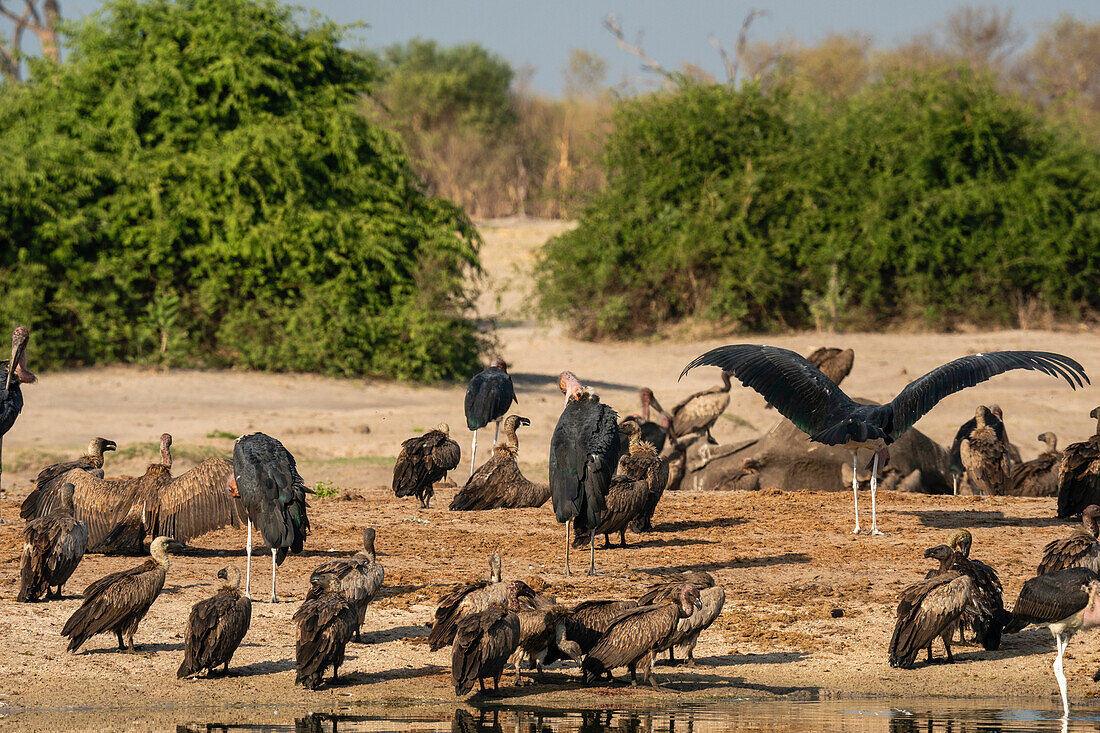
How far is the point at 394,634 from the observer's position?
8852 mm

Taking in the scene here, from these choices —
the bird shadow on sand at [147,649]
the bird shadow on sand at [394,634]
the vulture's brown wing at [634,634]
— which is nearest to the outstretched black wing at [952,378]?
the vulture's brown wing at [634,634]

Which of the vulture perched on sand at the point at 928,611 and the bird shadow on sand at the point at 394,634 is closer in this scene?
the vulture perched on sand at the point at 928,611

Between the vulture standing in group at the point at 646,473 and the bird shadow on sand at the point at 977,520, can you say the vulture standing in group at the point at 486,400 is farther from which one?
the bird shadow on sand at the point at 977,520

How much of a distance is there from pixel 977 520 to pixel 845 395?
1.88 meters

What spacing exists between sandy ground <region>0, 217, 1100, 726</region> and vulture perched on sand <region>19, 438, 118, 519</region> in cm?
42

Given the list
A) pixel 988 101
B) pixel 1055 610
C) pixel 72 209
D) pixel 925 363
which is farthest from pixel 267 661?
pixel 988 101

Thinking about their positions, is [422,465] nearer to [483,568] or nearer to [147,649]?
[483,568]

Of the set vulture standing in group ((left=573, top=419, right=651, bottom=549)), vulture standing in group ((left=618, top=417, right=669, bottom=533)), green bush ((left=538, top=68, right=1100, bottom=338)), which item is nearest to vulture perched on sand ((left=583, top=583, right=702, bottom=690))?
vulture standing in group ((left=573, top=419, right=651, bottom=549))

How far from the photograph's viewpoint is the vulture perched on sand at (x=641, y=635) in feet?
25.4

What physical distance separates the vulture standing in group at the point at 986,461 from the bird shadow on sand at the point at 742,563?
431cm

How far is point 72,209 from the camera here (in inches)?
914

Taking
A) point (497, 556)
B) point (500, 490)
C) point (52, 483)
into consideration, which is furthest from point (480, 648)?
point (500, 490)

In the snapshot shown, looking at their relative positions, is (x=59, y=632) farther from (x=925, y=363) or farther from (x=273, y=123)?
(x=925, y=363)

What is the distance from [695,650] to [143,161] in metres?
18.3
